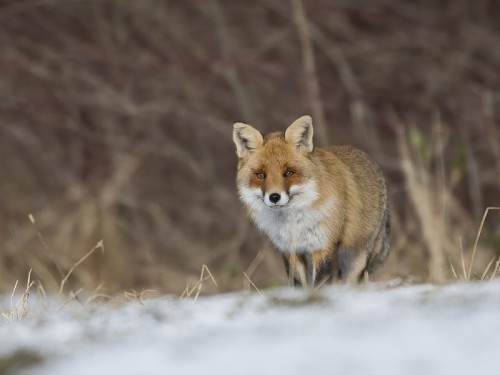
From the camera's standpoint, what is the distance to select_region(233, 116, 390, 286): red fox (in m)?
5.86

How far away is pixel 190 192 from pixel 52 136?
7.67ft

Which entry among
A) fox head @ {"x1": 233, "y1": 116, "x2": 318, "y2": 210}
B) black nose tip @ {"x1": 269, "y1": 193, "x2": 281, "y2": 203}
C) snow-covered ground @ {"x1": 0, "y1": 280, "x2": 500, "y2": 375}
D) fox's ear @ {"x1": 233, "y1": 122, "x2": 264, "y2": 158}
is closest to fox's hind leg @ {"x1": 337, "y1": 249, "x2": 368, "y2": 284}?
fox head @ {"x1": 233, "y1": 116, "x2": 318, "y2": 210}

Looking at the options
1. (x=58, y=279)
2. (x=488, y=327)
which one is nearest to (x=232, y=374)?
(x=488, y=327)

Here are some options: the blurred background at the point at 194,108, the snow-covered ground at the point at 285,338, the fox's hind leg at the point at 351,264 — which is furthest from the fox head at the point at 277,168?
the blurred background at the point at 194,108

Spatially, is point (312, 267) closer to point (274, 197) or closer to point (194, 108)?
point (274, 197)

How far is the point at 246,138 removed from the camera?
242 inches

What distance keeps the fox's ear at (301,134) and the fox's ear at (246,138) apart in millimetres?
181

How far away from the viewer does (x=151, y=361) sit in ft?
9.69

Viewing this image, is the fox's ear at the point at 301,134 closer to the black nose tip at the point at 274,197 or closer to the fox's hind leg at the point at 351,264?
the black nose tip at the point at 274,197

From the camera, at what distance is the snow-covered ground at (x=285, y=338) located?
2836 mm

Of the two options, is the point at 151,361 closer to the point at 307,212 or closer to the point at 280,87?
the point at 307,212

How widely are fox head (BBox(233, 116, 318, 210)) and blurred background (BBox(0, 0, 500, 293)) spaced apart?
16.2 ft

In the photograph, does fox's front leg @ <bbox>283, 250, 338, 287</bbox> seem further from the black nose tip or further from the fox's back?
the black nose tip

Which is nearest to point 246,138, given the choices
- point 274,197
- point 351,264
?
point 274,197
